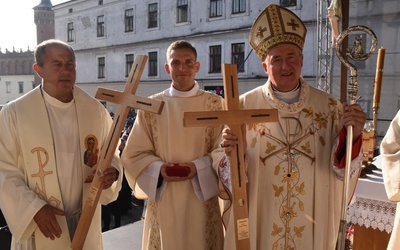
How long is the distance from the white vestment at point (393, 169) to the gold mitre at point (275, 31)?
2.68 feet

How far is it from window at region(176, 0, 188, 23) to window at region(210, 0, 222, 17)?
1694 mm

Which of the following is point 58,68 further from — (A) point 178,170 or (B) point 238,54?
(B) point 238,54

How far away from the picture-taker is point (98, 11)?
2519cm

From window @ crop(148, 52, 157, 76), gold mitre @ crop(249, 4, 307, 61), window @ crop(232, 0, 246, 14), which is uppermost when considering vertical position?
window @ crop(232, 0, 246, 14)

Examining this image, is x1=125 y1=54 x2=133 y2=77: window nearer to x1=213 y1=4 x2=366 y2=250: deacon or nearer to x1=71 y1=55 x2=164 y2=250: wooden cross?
x1=71 y1=55 x2=164 y2=250: wooden cross

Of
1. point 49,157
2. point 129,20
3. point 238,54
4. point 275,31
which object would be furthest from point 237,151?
point 129,20

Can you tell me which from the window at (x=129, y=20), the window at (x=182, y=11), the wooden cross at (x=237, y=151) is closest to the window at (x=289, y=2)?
the window at (x=182, y=11)

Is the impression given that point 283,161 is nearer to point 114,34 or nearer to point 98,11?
point 114,34

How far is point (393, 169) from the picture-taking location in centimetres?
249

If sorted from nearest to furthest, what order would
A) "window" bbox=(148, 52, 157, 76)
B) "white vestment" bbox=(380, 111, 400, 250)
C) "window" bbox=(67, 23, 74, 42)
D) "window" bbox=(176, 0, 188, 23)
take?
"white vestment" bbox=(380, 111, 400, 250) → "window" bbox=(176, 0, 188, 23) → "window" bbox=(148, 52, 157, 76) → "window" bbox=(67, 23, 74, 42)

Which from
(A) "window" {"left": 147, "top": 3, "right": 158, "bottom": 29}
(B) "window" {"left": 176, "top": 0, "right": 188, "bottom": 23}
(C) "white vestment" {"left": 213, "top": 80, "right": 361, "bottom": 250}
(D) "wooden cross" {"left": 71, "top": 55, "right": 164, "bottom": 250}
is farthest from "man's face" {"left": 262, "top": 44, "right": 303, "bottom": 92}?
(A) "window" {"left": 147, "top": 3, "right": 158, "bottom": 29}

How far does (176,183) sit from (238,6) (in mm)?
16236

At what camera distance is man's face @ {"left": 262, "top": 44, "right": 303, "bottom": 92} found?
2469mm

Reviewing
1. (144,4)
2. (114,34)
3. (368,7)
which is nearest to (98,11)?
(114,34)
